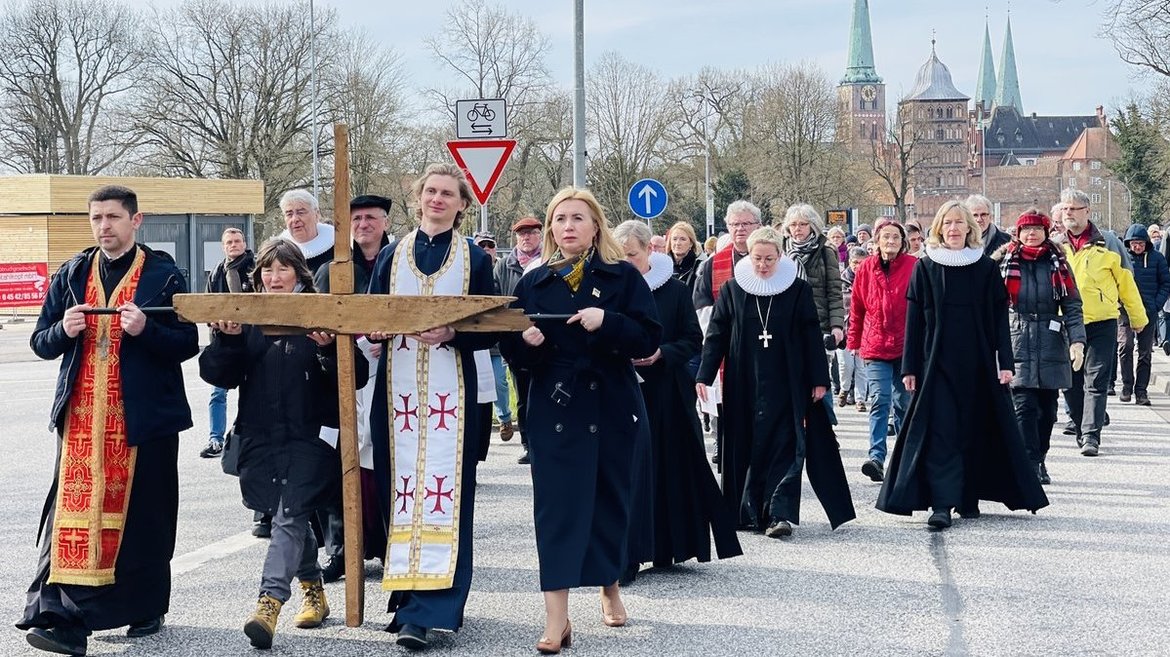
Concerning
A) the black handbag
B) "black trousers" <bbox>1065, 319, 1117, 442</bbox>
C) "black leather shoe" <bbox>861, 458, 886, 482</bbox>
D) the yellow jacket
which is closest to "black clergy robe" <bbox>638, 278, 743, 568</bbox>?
the black handbag

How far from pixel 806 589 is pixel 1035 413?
12.9 ft

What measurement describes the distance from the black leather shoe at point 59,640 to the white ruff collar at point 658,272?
3.32 m

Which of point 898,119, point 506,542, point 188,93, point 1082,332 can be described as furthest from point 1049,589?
point 898,119

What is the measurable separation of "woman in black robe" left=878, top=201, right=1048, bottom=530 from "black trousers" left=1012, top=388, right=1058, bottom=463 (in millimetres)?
1506

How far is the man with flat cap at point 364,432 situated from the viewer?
7383 millimetres

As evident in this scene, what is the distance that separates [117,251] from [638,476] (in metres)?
2.45

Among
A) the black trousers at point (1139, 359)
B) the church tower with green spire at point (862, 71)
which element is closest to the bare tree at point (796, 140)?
the black trousers at point (1139, 359)

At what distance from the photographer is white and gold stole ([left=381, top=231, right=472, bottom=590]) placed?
242 inches

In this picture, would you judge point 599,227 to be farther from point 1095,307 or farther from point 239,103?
point 239,103

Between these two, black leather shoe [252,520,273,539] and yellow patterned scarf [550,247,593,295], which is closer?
yellow patterned scarf [550,247,593,295]

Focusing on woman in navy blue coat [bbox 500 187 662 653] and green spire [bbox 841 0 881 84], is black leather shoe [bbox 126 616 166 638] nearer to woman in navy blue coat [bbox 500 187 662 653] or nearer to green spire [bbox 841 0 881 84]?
woman in navy blue coat [bbox 500 187 662 653]

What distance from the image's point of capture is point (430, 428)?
620cm

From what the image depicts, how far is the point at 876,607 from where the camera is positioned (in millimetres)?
6773

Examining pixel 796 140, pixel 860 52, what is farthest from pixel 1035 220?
pixel 860 52
